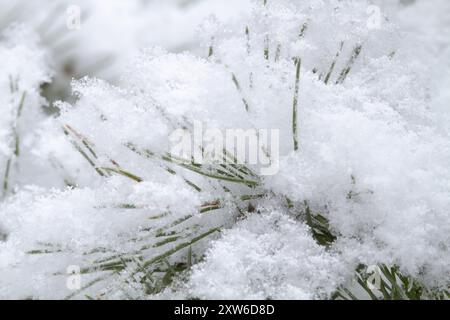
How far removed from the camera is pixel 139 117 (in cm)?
61

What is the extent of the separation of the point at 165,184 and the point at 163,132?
6 centimetres

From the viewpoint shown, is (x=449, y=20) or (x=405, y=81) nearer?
(x=405, y=81)

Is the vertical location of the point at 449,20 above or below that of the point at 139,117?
above

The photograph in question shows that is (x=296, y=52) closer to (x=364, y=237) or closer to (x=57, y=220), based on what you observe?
(x=364, y=237)

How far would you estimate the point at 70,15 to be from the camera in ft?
3.69

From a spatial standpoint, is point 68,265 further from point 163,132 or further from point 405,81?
point 405,81

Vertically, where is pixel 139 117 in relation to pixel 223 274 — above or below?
above
